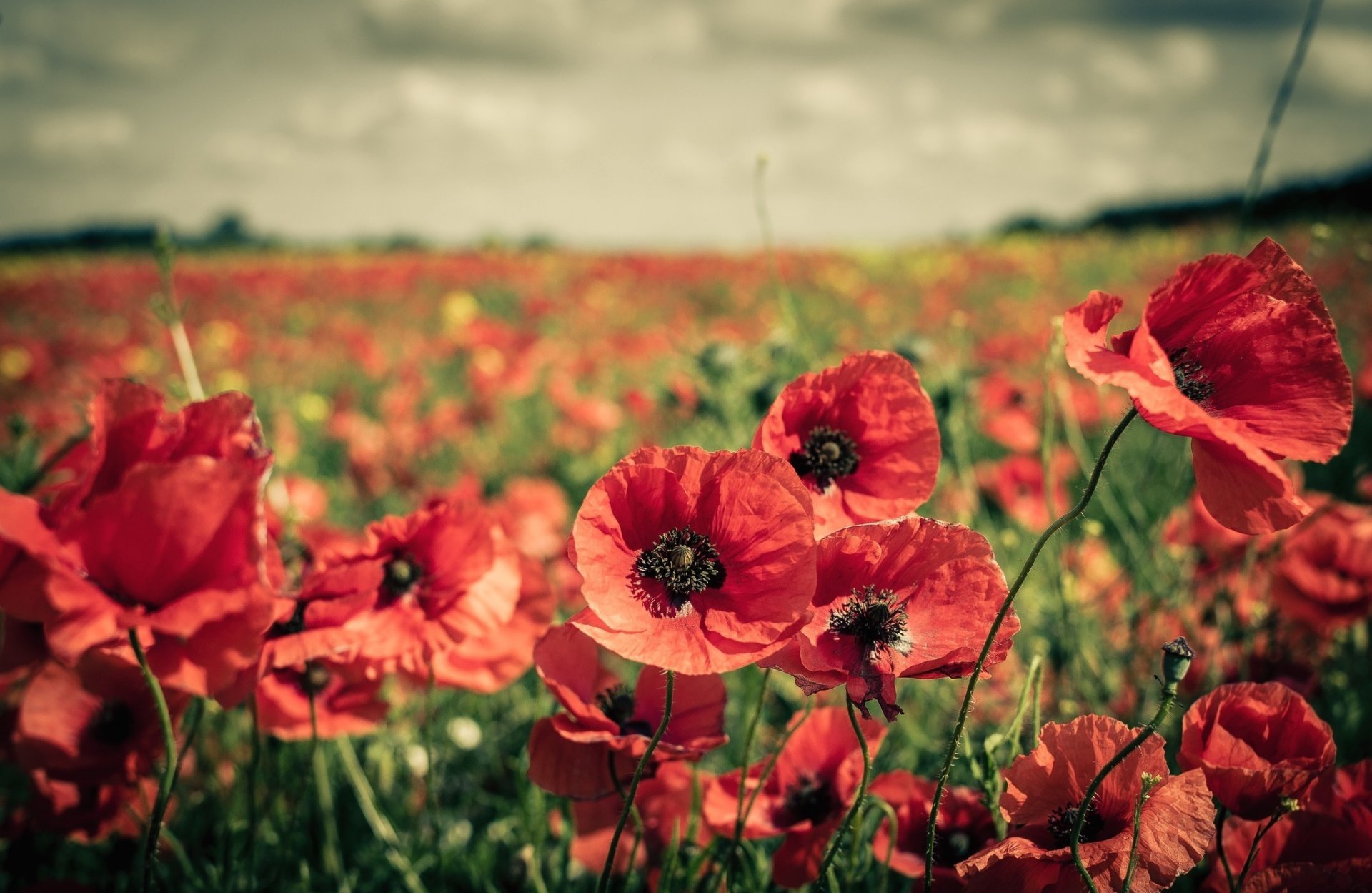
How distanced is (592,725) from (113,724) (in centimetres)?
67

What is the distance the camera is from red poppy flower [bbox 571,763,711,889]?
35.8 inches

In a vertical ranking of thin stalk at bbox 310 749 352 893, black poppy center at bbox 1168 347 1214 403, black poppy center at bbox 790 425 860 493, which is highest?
black poppy center at bbox 1168 347 1214 403

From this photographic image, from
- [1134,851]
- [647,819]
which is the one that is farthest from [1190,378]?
[647,819]

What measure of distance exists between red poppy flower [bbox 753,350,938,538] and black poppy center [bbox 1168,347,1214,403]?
0.22 metres

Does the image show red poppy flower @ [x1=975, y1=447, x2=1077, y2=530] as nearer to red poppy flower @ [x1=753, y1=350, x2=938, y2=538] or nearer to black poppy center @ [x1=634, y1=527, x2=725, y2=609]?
red poppy flower @ [x1=753, y1=350, x2=938, y2=538]

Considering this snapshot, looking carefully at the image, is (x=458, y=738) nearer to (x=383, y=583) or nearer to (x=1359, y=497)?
(x=383, y=583)

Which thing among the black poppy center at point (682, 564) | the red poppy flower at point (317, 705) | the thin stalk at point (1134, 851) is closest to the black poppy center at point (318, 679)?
the red poppy flower at point (317, 705)

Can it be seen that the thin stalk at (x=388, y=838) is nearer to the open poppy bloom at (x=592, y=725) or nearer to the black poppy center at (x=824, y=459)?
the open poppy bloom at (x=592, y=725)

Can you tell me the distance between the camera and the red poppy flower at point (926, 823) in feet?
2.75

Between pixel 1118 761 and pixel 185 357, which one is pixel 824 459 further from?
pixel 185 357

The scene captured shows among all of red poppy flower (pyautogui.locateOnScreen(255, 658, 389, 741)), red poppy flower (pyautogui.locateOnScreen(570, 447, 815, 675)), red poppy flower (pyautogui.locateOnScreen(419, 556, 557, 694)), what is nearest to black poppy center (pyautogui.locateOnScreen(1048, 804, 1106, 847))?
red poppy flower (pyautogui.locateOnScreen(570, 447, 815, 675))

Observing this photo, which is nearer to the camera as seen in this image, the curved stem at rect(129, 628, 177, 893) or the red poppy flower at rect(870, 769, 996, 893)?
the curved stem at rect(129, 628, 177, 893)

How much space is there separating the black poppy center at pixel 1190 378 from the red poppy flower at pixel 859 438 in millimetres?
221

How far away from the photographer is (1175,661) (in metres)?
0.57
